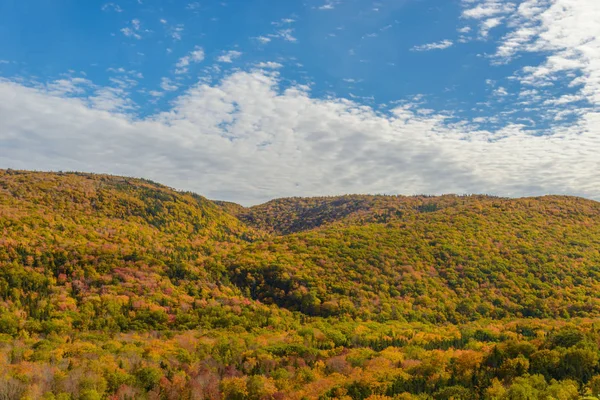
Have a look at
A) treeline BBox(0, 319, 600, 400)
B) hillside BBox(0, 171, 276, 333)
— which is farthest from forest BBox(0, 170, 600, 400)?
hillside BBox(0, 171, 276, 333)

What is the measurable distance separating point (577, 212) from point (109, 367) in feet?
633

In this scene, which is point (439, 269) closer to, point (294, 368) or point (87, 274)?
point (294, 368)

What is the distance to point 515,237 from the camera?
5236 inches

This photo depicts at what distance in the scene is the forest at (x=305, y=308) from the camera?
131 ft

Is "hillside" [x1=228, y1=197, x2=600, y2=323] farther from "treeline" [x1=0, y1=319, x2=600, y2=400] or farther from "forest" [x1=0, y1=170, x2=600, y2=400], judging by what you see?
"treeline" [x1=0, y1=319, x2=600, y2=400]

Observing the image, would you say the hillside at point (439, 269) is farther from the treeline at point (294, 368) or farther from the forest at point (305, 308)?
the treeline at point (294, 368)

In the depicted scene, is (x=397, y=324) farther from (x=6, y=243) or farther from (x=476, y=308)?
(x=6, y=243)

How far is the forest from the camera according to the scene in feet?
131

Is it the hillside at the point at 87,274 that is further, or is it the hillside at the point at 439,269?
the hillside at the point at 439,269

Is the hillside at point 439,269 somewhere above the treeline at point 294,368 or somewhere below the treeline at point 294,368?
above

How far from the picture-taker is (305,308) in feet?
303

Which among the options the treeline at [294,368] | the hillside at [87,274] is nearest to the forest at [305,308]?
the treeline at [294,368]

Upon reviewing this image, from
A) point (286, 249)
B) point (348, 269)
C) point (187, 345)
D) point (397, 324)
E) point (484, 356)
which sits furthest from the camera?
point (286, 249)

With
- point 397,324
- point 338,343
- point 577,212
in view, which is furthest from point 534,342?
point 577,212
